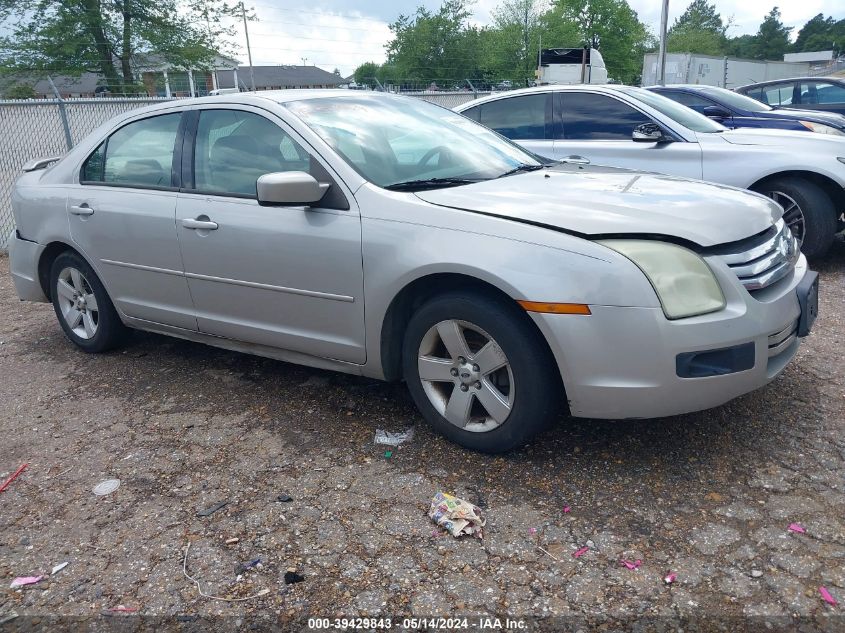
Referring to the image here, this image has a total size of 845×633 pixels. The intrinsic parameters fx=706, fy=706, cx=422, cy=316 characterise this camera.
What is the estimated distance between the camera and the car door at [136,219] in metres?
4.00

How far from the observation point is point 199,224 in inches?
148

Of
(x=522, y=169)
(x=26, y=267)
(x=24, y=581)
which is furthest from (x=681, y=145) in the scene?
(x=24, y=581)

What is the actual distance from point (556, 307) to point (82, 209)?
10.5 ft

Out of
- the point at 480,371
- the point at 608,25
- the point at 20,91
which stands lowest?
the point at 480,371

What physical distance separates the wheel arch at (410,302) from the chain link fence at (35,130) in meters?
6.72

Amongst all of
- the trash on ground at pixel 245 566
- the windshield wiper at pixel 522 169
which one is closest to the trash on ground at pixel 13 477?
the trash on ground at pixel 245 566

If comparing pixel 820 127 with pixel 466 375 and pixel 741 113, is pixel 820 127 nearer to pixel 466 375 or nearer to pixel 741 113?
pixel 741 113

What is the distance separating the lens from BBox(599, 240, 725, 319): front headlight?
2.65 meters

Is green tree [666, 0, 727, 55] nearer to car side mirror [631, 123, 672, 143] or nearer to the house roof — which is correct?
the house roof

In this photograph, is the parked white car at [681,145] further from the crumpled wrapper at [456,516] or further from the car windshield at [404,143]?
the crumpled wrapper at [456,516]

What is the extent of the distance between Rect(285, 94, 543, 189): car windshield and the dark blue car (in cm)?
483

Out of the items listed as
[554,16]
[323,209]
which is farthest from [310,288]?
[554,16]

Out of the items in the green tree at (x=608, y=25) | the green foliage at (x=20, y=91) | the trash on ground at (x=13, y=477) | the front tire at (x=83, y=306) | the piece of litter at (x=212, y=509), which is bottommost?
the trash on ground at (x=13, y=477)

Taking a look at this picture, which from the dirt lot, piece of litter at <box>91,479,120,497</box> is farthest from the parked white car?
piece of litter at <box>91,479,120,497</box>
